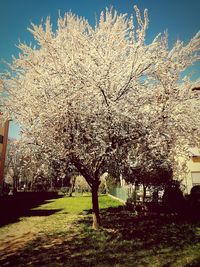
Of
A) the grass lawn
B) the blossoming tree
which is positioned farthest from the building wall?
the blossoming tree

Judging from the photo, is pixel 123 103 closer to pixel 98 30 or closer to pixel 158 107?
pixel 158 107

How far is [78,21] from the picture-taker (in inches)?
349

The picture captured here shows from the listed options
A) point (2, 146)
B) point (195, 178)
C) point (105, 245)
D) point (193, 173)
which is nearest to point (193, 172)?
point (193, 173)

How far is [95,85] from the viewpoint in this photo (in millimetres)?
7922

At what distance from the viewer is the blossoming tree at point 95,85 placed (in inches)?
319

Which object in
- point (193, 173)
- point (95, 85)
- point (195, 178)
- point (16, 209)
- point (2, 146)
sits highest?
point (2, 146)

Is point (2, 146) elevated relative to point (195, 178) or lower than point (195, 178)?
elevated

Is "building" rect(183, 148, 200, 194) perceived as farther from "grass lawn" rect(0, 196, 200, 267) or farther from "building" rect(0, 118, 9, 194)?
"building" rect(0, 118, 9, 194)

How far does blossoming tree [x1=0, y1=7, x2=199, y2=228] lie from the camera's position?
809cm

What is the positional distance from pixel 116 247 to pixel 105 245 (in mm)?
458

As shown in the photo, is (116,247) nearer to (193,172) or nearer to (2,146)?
(193,172)

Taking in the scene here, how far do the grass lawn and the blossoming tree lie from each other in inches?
126

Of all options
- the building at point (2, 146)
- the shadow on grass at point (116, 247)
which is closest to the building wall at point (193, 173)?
the shadow on grass at point (116, 247)

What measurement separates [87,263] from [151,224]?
20.2ft
